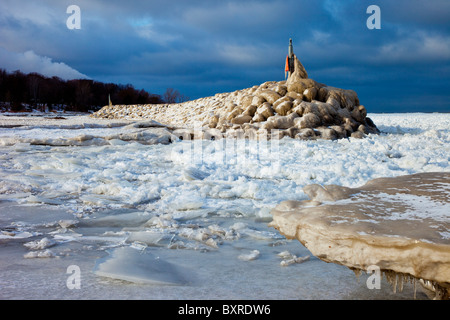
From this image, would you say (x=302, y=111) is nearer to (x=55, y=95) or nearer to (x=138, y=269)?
(x=138, y=269)

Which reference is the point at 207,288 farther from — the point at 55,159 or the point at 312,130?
the point at 312,130

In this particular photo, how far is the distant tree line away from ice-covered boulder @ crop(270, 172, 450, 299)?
27.2 metres

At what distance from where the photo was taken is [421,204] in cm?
205

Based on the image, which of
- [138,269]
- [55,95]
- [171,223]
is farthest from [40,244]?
[55,95]

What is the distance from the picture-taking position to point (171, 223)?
10.1ft

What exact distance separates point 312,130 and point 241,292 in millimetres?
7889

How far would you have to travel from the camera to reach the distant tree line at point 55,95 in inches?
1165

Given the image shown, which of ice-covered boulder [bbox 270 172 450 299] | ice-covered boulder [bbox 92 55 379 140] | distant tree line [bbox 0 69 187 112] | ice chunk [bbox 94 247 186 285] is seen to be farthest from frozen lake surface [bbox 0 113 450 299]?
distant tree line [bbox 0 69 187 112]

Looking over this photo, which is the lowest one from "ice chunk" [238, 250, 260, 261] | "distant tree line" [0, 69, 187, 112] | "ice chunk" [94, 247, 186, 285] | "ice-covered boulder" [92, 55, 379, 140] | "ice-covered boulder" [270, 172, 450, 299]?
"ice chunk" [238, 250, 260, 261]

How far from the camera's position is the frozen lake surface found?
1.92 meters

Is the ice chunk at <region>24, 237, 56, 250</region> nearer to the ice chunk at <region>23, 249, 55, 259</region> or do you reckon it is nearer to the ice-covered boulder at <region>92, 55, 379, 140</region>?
the ice chunk at <region>23, 249, 55, 259</region>

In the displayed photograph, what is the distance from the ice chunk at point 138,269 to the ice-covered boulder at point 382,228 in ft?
2.17

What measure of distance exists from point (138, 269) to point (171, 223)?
1.02 m
